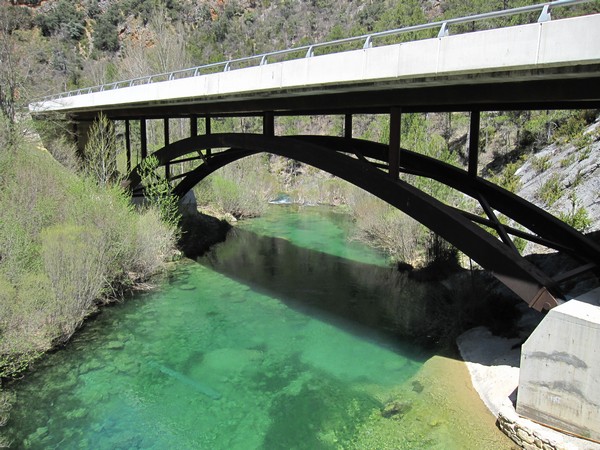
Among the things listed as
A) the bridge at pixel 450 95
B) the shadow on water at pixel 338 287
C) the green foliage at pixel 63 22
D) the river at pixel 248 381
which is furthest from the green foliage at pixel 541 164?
the green foliage at pixel 63 22

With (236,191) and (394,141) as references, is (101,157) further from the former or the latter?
(394,141)

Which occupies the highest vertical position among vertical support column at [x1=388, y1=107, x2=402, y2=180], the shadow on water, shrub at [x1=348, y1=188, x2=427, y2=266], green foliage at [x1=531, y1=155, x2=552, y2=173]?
vertical support column at [x1=388, y1=107, x2=402, y2=180]

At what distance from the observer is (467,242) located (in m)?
8.04

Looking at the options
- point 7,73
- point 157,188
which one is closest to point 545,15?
point 157,188

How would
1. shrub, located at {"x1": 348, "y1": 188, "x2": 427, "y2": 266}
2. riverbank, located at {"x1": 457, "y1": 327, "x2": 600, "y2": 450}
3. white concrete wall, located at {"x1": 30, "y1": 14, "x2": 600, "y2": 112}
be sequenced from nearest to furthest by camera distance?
white concrete wall, located at {"x1": 30, "y1": 14, "x2": 600, "y2": 112}, riverbank, located at {"x1": 457, "y1": 327, "x2": 600, "y2": 450}, shrub, located at {"x1": 348, "y1": 188, "x2": 427, "y2": 266}

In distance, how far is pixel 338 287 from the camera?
47.6 feet

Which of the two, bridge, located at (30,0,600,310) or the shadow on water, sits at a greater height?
bridge, located at (30,0,600,310)

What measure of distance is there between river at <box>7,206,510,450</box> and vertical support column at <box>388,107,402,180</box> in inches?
158

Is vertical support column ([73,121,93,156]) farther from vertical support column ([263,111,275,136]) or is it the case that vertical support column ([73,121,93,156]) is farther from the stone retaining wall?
the stone retaining wall

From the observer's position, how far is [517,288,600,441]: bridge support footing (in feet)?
19.6

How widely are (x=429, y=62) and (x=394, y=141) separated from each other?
202 centimetres

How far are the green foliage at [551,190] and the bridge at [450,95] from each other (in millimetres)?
5891

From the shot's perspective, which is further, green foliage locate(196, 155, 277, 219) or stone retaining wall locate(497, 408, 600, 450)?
A: green foliage locate(196, 155, 277, 219)

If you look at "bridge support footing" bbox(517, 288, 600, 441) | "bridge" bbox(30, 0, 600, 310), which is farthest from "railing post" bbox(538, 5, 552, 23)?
"bridge support footing" bbox(517, 288, 600, 441)
